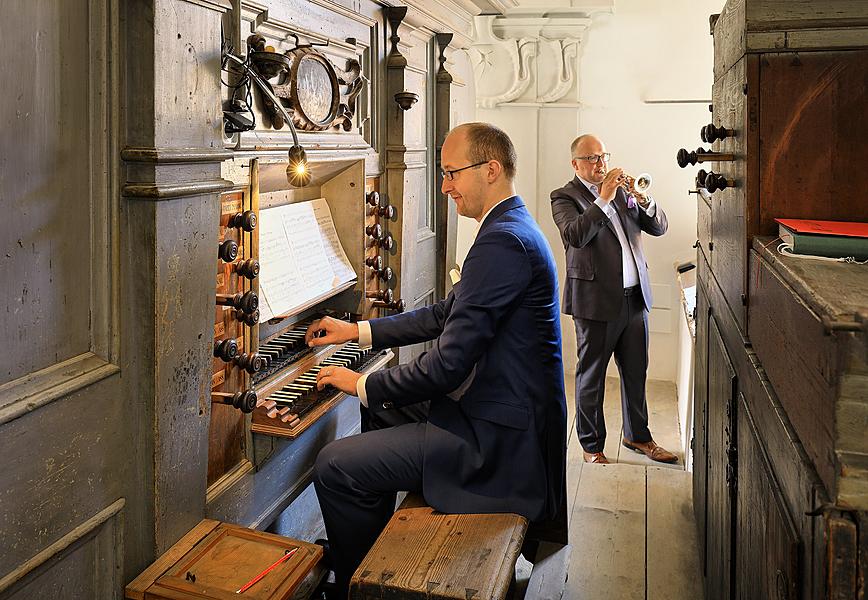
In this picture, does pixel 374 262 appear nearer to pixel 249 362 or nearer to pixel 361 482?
pixel 249 362

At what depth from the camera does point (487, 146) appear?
296cm

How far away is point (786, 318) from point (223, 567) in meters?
1.59

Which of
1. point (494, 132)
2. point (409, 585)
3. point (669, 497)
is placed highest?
point (494, 132)

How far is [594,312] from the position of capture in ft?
15.5

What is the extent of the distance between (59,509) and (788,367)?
154cm

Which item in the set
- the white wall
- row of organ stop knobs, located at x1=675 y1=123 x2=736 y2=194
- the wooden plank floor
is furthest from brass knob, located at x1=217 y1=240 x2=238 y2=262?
the white wall

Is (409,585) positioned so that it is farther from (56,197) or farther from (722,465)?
(56,197)

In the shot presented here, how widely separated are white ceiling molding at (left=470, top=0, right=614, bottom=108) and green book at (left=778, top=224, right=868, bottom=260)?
5.59 metres

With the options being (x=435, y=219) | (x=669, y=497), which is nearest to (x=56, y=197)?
(x=669, y=497)

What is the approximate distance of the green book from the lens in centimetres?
140

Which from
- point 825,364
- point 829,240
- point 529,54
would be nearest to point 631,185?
point 529,54

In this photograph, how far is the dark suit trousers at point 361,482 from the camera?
2762 mm

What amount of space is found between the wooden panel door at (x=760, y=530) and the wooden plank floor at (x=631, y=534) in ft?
3.78

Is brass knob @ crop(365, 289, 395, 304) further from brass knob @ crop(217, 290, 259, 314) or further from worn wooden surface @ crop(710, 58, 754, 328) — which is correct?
worn wooden surface @ crop(710, 58, 754, 328)
